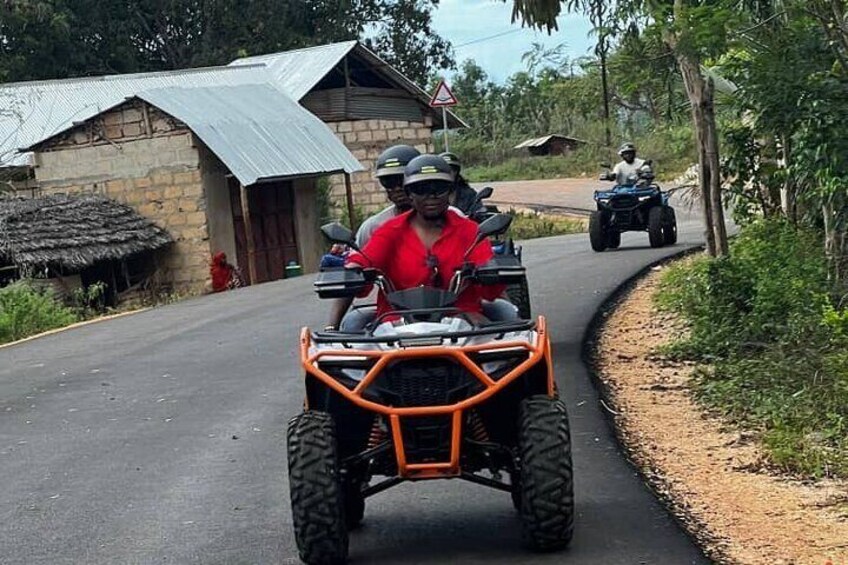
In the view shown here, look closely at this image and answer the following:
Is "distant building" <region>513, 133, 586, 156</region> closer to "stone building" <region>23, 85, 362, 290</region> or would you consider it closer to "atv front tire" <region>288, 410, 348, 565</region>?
"stone building" <region>23, 85, 362, 290</region>

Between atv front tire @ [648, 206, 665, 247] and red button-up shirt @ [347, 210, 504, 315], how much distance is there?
1613 cm

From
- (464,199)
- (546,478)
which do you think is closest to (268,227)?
(464,199)

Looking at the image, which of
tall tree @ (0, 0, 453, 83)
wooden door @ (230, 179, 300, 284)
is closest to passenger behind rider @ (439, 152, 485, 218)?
wooden door @ (230, 179, 300, 284)

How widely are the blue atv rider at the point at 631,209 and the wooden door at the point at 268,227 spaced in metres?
8.63

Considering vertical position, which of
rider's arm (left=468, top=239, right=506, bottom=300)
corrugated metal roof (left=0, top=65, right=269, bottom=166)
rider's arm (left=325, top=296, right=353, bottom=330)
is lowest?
rider's arm (left=325, top=296, right=353, bottom=330)

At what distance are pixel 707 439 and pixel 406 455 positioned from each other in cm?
338

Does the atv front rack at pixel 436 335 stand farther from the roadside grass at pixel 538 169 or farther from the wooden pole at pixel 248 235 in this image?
the roadside grass at pixel 538 169

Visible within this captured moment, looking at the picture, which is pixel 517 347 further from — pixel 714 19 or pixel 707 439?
pixel 714 19

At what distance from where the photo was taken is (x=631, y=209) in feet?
75.8

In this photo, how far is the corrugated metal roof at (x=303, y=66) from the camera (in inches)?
1328

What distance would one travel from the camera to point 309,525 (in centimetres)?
621

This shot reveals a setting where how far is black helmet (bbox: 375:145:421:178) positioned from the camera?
891 centimetres

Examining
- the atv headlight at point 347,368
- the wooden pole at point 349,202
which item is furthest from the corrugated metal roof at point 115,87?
the atv headlight at point 347,368

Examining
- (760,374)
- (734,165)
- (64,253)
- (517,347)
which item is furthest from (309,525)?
(64,253)
